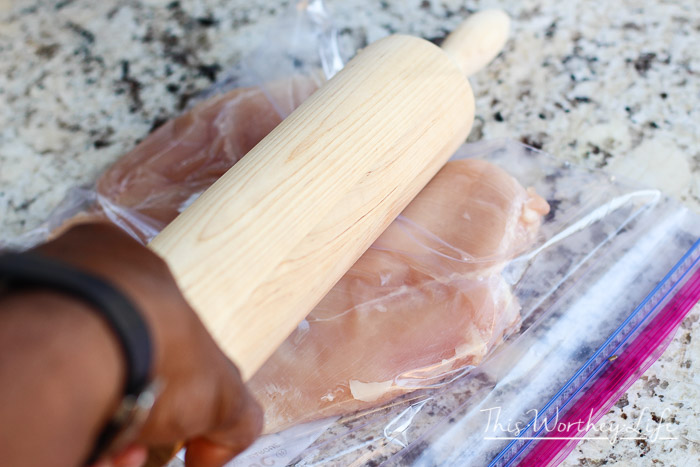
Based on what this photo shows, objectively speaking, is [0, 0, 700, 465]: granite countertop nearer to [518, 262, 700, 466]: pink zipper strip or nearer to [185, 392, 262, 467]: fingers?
[518, 262, 700, 466]: pink zipper strip

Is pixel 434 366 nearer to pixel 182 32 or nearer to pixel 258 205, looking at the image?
pixel 258 205

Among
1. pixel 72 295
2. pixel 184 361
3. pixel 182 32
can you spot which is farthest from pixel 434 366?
pixel 182 32

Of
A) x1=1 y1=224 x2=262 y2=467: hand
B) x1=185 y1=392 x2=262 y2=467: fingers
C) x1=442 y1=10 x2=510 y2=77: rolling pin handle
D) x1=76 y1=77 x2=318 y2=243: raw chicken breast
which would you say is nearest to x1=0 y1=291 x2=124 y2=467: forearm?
x1=1 y1=224 x2=262 y2=467: hand

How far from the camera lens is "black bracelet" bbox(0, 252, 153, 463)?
378mm

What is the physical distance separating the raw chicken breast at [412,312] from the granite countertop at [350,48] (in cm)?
33

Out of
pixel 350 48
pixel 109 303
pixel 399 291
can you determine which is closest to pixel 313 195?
pixel 399 291

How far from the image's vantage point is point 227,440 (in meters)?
0.54

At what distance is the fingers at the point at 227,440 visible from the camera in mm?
530

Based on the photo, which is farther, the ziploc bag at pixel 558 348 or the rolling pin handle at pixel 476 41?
the rolling pin handle at pixel 476 41

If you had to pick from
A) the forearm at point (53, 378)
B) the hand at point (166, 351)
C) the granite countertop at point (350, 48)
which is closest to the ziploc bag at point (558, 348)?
the granite countertop at point (350, 48)

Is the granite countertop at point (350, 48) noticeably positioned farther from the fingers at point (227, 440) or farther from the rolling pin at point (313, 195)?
the fingers at point (227, 440)

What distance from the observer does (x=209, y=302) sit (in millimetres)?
597

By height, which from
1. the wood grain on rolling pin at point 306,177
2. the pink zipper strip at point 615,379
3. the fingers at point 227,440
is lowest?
the pink zipper strip at point 615,379

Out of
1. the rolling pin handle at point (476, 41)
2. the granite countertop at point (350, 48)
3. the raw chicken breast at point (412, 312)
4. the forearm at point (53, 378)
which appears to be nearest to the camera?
the forearm at point (53, 378)
